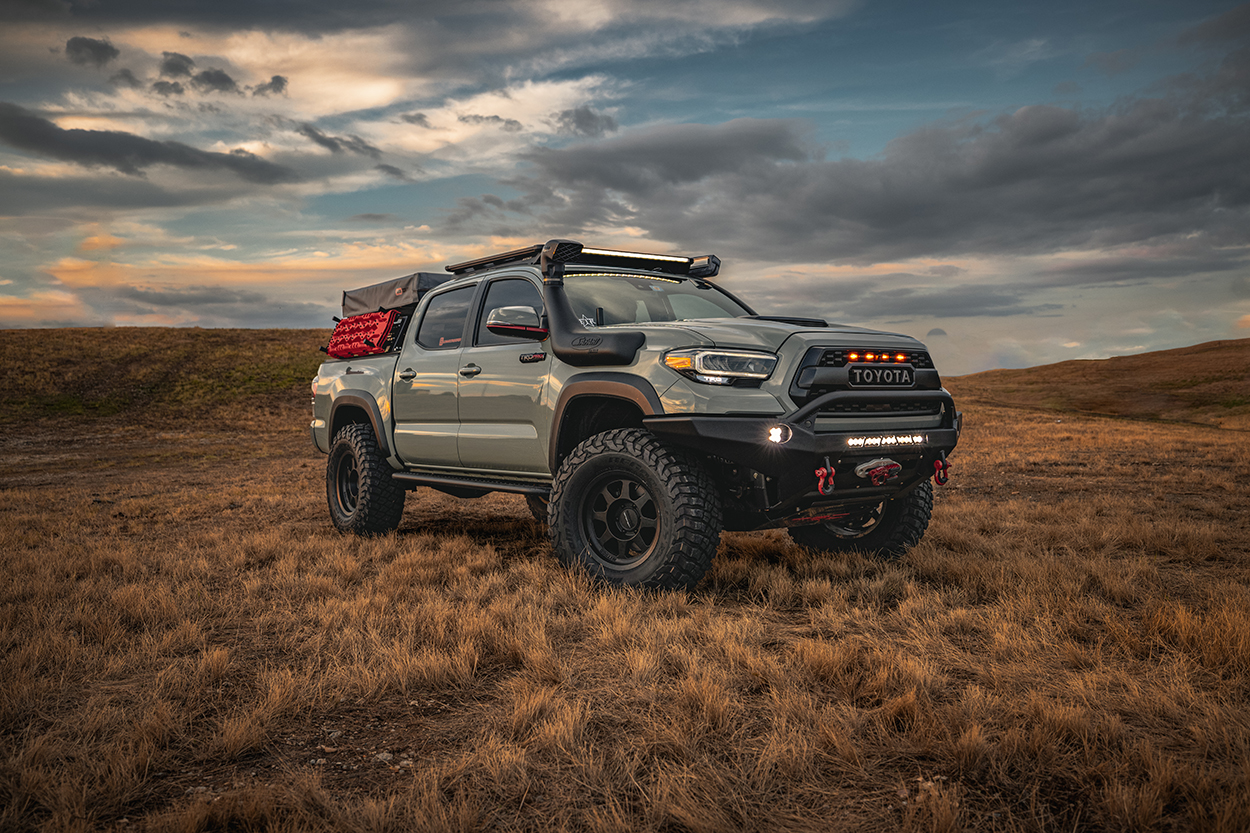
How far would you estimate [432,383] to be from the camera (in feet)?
21.9

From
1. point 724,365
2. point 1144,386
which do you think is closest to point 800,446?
A: point 724,365

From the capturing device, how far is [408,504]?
1053 centimetres

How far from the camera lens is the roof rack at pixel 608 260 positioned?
19.7ft

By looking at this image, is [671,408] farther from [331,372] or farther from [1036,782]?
[331,372]

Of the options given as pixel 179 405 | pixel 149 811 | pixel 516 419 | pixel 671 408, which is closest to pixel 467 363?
pixel 516 419

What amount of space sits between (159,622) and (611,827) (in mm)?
3506

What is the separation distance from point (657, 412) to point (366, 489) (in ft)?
12.2

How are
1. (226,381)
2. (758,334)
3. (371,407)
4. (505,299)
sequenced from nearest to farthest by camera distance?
1. (758,334)
2. (505,299)
3. (371,407)
4. (226,381)

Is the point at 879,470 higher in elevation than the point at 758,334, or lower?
lower

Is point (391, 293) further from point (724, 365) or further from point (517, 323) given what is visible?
point (724, 365)

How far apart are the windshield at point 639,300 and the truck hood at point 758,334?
44cm

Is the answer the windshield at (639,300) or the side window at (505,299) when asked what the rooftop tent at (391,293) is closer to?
the side window at (505,299)

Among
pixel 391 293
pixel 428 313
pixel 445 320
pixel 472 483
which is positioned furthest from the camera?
pixel 391 293

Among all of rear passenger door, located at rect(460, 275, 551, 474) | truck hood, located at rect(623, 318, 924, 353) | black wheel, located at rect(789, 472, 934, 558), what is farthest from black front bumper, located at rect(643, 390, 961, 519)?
rear passenger door, located at rect(460, 275, 551, 474)
